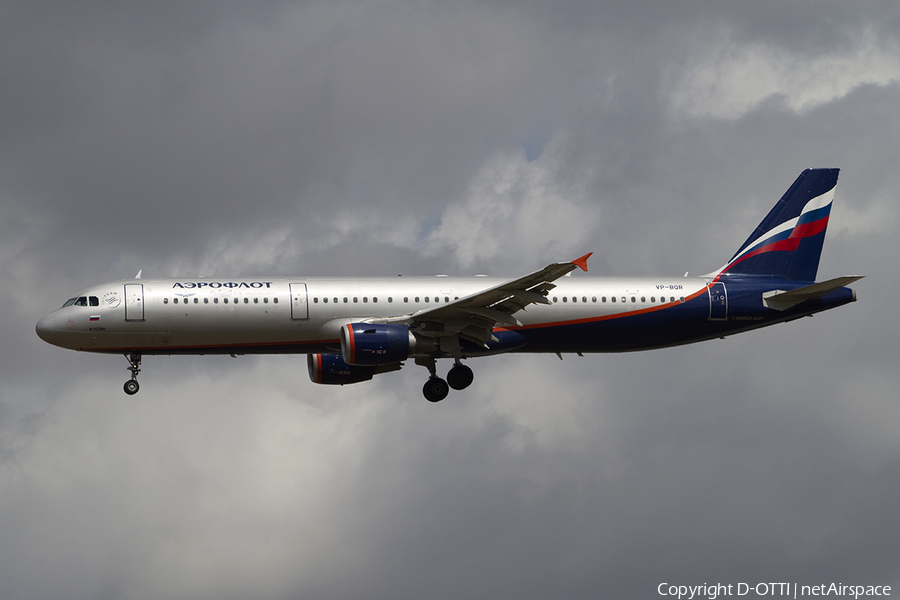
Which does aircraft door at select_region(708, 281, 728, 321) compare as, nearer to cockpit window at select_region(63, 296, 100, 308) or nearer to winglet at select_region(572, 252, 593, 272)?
winglet at select_region(572, 252, 593, 272)

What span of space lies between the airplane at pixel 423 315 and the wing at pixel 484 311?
0.18ft

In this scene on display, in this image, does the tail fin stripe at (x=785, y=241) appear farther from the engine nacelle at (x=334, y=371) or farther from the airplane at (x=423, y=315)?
the engine nacelle at (x=334, y=371)

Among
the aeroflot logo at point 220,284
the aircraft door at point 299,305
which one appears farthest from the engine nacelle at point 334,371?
the aeroflot logo at point 220,284

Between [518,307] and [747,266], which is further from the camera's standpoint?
[747,266]

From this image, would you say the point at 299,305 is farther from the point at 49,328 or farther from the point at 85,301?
the point at 49,328

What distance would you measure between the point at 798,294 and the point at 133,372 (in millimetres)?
27977

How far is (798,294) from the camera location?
157 ft

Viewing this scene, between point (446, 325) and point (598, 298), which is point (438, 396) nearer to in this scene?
point (446, 325)

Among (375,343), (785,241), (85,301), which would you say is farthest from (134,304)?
(785,241)

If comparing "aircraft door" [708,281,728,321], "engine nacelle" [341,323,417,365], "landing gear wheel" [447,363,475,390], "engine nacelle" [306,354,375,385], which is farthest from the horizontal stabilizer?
"engine nacelle" [306,354,375,385]

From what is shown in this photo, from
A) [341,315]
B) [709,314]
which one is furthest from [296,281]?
[709,314]

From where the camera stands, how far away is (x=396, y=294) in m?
45.9

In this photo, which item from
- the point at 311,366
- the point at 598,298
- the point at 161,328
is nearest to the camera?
the point at 161,328

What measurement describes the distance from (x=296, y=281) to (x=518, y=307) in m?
9.10
